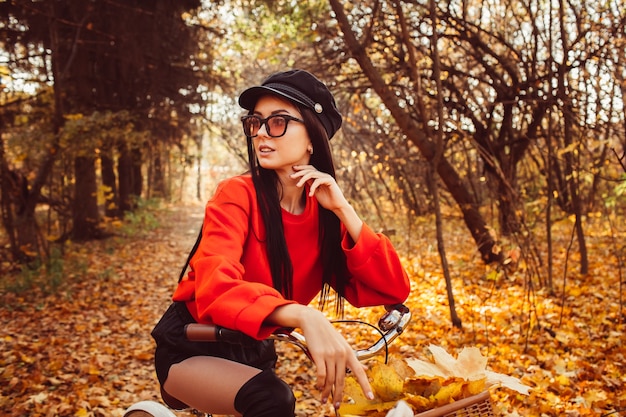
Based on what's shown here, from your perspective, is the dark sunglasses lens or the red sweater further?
the dark sunglasses lens

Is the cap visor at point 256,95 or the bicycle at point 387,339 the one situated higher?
the cap visor at point 256,95

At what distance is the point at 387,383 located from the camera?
126cm

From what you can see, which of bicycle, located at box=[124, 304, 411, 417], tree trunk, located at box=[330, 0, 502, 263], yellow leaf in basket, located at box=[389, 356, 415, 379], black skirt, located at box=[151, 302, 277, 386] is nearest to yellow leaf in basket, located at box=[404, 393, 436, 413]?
yellow leaf in basket, located at box=[389, 356, 415, 379]

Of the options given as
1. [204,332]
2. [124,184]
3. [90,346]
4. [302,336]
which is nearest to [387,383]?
[302,336]

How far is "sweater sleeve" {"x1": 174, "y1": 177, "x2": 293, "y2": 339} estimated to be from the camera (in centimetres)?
131

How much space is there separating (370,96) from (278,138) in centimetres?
948

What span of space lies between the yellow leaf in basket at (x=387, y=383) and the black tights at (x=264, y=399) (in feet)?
1.05

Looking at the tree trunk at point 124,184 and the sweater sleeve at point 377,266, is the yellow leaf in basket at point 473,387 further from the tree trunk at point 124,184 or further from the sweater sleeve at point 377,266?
the tree trunk at point 124,184

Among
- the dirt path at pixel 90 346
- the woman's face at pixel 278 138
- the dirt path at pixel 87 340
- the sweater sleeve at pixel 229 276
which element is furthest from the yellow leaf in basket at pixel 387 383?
the dirt path at pixel 87 340

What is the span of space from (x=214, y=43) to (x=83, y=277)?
671cm

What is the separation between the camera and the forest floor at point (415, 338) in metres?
3.98

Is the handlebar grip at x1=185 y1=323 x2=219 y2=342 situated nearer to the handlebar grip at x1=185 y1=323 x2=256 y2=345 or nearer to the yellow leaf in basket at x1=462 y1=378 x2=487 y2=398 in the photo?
the handlebar grip at x1=185 y1=323 x2=256 y2=345

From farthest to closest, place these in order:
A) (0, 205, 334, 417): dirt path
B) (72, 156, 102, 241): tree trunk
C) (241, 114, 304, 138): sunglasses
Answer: (72, 156, 102, 241): tree trunk < (0, 205, 334, 417): dirt path < (241, 114, 304, 138): sunglasses

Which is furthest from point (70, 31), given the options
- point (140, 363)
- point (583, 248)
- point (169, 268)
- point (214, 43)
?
point (583, 248)
